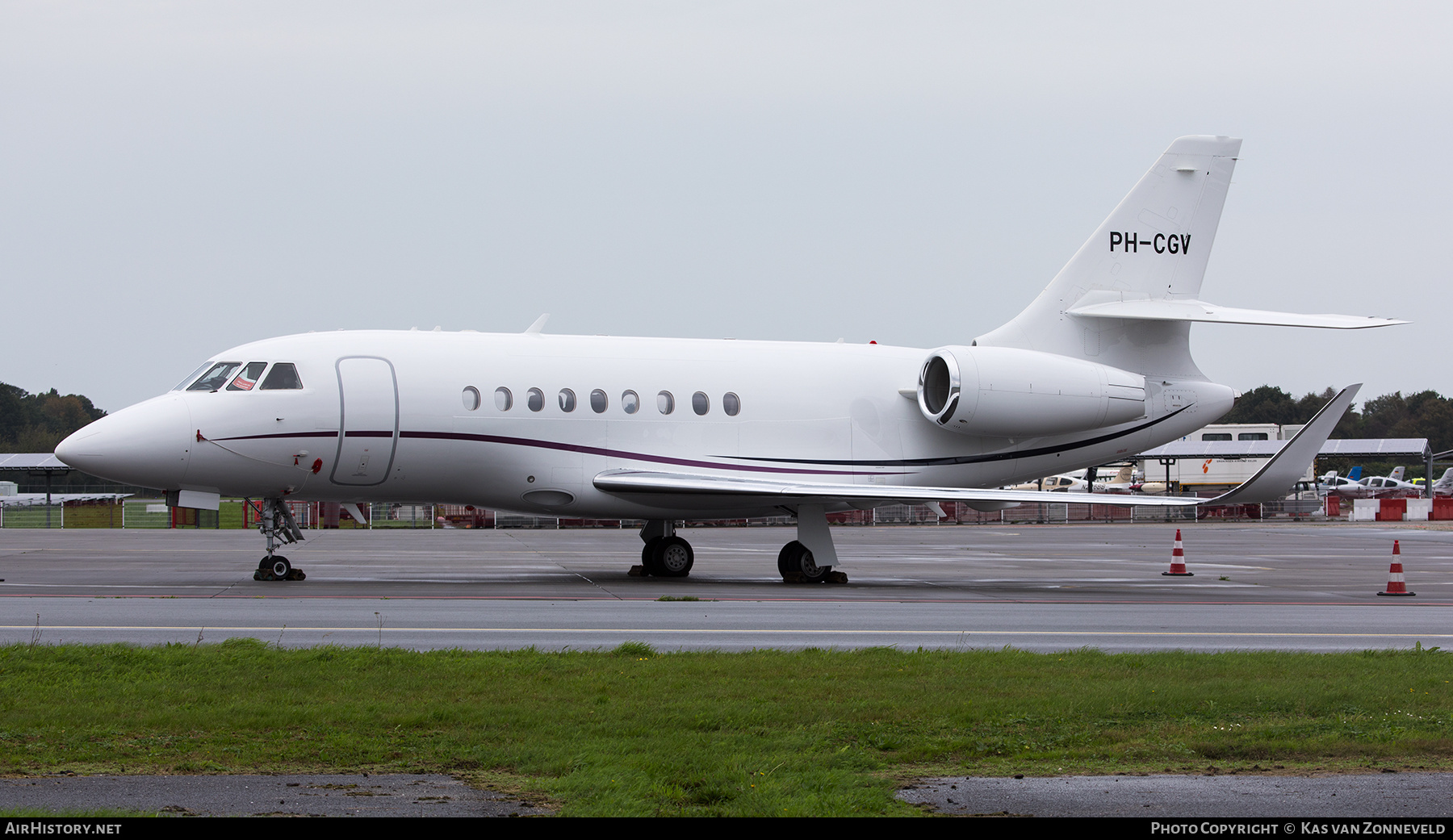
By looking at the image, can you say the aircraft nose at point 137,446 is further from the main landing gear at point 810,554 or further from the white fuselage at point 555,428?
the main landing gear at point 810,554

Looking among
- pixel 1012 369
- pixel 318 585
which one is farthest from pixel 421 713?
pixel 1012 369

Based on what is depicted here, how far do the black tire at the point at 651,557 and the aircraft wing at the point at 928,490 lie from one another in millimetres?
1871

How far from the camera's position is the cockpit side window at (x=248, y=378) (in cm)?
1870

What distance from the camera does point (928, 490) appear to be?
19484 millimetres

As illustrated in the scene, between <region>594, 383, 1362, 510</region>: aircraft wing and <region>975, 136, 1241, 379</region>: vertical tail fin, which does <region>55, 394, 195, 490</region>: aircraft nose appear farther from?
<region>975, 136, 1241, 379</region>: vertical tail fin

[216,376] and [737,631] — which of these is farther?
[216,376]

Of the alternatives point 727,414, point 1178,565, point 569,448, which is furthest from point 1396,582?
point 569,448

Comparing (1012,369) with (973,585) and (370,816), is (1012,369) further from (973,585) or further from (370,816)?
(370,816)

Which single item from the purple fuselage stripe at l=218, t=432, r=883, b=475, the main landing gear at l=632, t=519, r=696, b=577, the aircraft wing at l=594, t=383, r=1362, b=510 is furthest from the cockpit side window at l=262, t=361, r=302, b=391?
the main landing gear at l=632, t=519, r=696, b=577

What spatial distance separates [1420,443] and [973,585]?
286 feet

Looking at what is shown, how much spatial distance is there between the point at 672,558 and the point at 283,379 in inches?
264

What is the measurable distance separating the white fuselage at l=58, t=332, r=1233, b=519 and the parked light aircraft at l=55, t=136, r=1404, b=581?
0.03m

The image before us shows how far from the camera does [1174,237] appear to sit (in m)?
23.2

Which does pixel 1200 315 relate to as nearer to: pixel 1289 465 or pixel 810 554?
pixel 1289 465
